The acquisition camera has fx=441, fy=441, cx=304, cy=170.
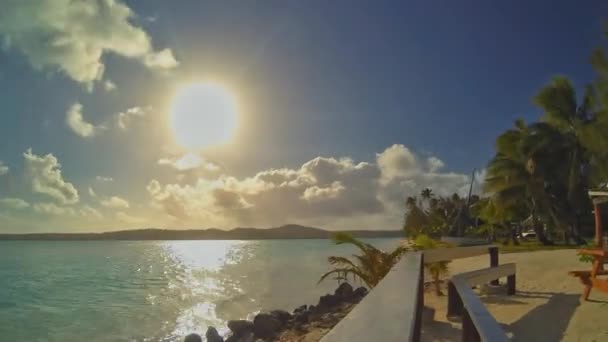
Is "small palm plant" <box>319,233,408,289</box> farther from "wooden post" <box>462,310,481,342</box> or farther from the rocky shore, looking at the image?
"wooden post" <box>462,310,481,342</box>

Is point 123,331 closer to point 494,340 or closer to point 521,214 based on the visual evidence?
point 494,340

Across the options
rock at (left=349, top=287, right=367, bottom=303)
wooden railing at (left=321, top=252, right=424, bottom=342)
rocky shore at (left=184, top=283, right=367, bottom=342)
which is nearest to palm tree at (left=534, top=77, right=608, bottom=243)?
rock at (left=349, top=287, right=367, bottom=303)

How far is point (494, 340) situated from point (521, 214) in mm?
37876

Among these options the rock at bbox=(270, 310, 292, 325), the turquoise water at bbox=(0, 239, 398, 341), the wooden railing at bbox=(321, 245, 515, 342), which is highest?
the wooden railing at bbox=(321, 245, 515, 342)

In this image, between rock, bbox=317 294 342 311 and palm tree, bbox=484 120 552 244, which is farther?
palm tree, bbox=484 120 552 244

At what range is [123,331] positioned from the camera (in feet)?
57.8

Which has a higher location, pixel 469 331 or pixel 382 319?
pixel 382 319

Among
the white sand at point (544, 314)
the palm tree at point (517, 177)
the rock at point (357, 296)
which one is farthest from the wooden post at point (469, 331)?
the palm tree at point (517, 177)

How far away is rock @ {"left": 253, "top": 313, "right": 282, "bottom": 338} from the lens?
43.8 ft

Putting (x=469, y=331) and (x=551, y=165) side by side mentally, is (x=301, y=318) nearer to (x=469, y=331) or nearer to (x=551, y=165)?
(x=469, y=331)

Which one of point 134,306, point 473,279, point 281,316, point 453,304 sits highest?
point 473,279

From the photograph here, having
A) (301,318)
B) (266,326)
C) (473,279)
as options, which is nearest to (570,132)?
(301,318)

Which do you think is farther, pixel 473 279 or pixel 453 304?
pixel 453 304

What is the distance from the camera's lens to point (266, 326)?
13.6 m
